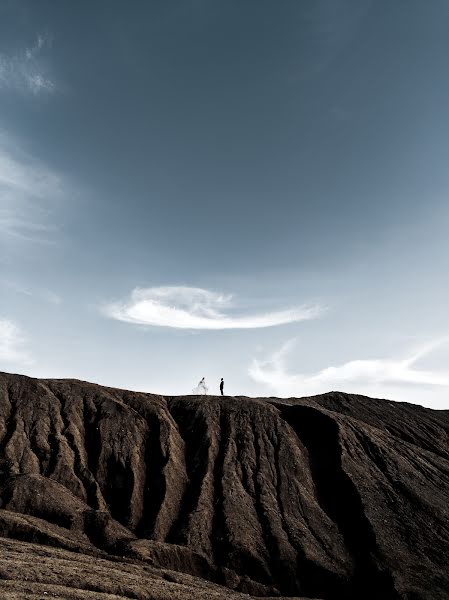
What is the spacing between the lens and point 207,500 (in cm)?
4556

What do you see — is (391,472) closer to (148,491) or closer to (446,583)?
(446,583)

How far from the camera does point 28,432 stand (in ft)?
159

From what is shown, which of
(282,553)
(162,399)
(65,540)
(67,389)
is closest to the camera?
(65,540)

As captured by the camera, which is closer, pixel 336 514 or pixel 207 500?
pixel 207 500

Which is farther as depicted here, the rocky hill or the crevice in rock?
the crevice in rock

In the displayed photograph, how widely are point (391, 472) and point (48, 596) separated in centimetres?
4144

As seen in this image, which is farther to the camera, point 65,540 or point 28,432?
point 28,432

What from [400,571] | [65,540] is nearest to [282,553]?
[400,571]

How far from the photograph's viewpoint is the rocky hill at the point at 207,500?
3253 centimetres

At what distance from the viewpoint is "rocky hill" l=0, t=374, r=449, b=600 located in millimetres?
32531

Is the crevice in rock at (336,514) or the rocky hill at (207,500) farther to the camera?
the crevice in rock at (336,514)

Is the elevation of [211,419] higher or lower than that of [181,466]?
higher

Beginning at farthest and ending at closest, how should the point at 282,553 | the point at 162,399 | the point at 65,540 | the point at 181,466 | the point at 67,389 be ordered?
the point at 162,399 → the point at 67,389 → the point at 181,466 → the point at 282,553 → the point at 65,540

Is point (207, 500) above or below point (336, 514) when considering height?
below
